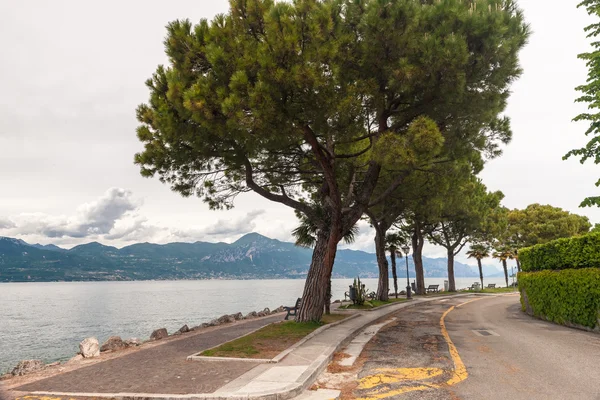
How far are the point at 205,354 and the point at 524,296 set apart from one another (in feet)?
61.2

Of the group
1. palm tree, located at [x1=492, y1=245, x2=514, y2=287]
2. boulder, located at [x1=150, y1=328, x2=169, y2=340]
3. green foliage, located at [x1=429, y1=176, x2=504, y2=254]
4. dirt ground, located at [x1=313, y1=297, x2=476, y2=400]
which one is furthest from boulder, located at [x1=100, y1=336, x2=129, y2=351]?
palm tree, located at [x1=492, y1=245, x2=514, y2=287]

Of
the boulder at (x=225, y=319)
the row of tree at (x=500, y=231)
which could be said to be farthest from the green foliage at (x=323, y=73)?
the row of tree at (x=500, y=231)

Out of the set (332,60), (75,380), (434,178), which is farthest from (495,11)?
(75,380)

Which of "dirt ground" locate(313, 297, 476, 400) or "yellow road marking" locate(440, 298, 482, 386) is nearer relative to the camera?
"dirt ground" locate(313, 297, 476, 400)

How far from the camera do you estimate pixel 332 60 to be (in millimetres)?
12492

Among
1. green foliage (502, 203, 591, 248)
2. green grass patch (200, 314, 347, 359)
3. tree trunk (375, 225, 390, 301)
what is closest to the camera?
green grass patch (200, 314, 347, 359)

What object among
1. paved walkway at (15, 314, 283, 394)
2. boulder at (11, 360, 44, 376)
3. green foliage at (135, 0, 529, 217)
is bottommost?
boulder at (11, 360, 44, 376)

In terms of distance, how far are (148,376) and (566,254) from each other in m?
16.3

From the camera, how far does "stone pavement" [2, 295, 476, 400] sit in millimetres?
6965

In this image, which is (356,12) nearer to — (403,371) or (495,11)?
(495,11)

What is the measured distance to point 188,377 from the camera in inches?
321

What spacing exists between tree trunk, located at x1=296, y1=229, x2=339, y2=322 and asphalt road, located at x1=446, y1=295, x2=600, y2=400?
4948 millimetres

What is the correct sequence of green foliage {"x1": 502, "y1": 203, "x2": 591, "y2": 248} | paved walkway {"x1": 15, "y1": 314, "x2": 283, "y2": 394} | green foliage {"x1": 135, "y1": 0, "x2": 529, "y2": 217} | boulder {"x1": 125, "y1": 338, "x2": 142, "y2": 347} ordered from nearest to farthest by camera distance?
paved walkway {"x1": 15, "y1": 314, "x2": 283, "y2": 394} < green foliage {"x1": 135, "y1": 0, "x2": 529, "y2": 217} < boulder {"x1": 125, "y1": 338, "x2": 142, "y2": 347} < green foliage {"x1": 502, "y1": 203, "x2": 591, "y2": 248}

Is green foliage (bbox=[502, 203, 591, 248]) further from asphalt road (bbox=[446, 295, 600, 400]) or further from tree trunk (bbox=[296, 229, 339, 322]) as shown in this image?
tree trunk (bbox=[296, 229, 339, 322])
